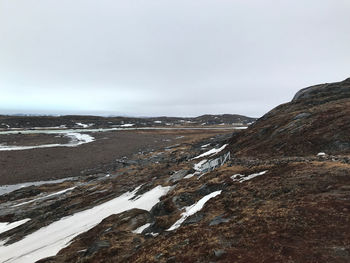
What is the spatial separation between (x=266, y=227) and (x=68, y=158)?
62.3m

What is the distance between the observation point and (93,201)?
94.0 feet

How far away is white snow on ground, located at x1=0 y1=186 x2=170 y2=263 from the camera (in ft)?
59.4

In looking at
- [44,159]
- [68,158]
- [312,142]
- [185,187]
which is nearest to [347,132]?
[312,142]

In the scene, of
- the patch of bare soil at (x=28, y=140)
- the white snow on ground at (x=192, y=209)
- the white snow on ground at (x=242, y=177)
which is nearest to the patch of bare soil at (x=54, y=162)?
the patch of bare soil at (x=28, y=140)

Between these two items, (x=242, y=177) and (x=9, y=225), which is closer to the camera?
(x=242, y=177)

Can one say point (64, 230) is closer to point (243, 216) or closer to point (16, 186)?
point (243, 216)

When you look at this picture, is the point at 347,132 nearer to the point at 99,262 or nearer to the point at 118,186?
the point at 99,262

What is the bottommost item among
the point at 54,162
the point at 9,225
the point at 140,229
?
the point at 9,225

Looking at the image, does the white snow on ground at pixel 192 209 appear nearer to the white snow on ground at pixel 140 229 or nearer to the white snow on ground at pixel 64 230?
the white snow on ground at pixel 140 229

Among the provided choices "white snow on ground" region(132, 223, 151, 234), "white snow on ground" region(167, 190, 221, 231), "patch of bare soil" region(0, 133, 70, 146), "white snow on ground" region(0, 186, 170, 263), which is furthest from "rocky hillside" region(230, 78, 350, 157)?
"patch of bare soil" region(0, 133, 70, 146)

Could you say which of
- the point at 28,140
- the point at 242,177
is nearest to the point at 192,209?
the point at 242,177

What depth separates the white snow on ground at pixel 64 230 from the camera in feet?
59.4

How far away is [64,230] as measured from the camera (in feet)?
71.2

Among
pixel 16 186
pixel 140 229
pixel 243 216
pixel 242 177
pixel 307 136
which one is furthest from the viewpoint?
pixel 16 186
